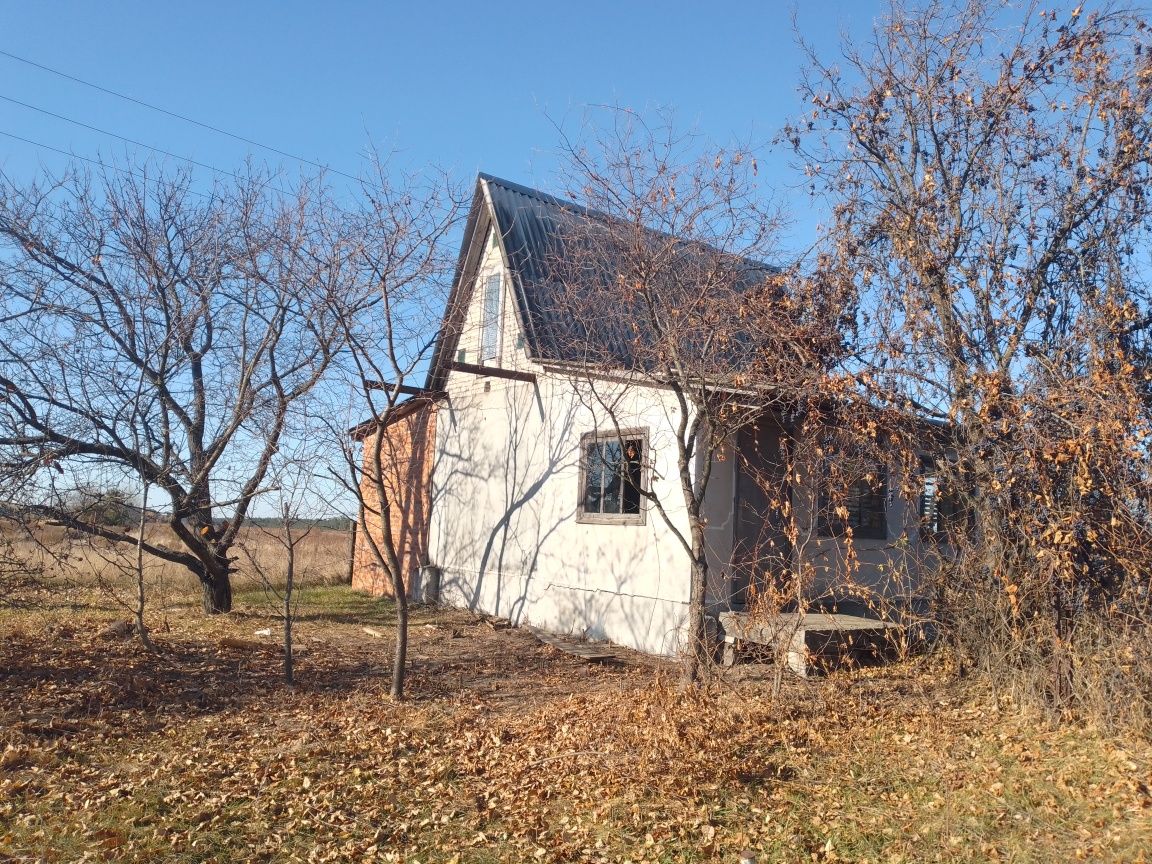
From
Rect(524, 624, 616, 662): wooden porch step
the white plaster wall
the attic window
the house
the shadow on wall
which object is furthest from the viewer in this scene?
the attic window

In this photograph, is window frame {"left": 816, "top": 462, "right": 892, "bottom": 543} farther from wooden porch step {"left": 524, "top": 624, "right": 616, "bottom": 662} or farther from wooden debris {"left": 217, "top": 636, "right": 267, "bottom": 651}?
wooden debris {"left": 217, "top": 636, "right": 267, "bottom": 651}

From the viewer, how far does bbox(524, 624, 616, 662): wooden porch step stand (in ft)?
35.0

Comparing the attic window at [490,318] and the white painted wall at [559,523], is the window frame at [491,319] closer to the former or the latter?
the attic window at [490,318]

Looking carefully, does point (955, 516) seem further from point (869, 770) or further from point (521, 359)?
point (521, 359)

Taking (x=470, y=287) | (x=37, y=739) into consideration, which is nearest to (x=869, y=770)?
(x=37, y=739)

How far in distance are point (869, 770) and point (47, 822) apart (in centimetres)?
512

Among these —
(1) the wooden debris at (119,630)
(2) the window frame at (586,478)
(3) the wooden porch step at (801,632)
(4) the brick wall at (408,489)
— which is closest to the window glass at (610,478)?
(2) the window frame at (586,478)

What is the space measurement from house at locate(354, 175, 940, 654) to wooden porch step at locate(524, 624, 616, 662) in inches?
11.6

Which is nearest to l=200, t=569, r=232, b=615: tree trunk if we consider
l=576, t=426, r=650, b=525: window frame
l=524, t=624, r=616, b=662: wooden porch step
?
l=524, t=624, r=616, b=662: wooden porch step

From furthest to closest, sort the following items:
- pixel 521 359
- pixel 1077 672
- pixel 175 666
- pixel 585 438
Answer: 1. pixel 521 359
2. pixel 585 438
3. pixel 175 666
4. pixel 1077 672

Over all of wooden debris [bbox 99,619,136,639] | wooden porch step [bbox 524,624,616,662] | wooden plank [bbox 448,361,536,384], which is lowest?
wooden porch step [bbox 524,624,616,662]

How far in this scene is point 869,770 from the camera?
606 cm

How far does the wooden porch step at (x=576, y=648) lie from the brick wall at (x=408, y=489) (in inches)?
193

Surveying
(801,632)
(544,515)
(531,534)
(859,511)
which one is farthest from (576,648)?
(859,511)
